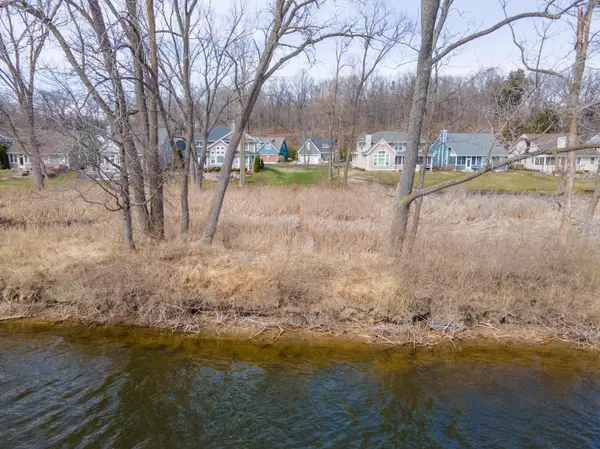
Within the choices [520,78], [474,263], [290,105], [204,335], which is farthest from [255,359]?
[290,105]

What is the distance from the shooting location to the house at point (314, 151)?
6269 centimetres

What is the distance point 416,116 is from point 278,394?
21.4 feet

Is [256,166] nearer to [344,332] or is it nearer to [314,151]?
[314,151]

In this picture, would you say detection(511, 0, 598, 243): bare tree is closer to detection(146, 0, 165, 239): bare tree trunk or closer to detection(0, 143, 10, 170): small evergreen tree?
detection(146, 0, 165, 239): bare tree trunk

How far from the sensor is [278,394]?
6238mm

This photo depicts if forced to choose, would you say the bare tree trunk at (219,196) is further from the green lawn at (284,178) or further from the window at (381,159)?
the window at (381,159)

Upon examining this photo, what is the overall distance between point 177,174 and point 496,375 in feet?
26.0

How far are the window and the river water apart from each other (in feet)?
141

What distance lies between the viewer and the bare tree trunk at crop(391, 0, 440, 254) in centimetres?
926

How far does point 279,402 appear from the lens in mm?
6043

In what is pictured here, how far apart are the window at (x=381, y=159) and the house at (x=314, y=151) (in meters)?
14.4

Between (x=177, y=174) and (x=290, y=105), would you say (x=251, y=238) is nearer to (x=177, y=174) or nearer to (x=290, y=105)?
(x=177, y=174)

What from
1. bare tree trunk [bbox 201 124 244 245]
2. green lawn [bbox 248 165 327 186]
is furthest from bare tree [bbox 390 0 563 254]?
green lawn [bbox 248 165 327 186]

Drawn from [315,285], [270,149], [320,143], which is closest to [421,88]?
[315,285]
